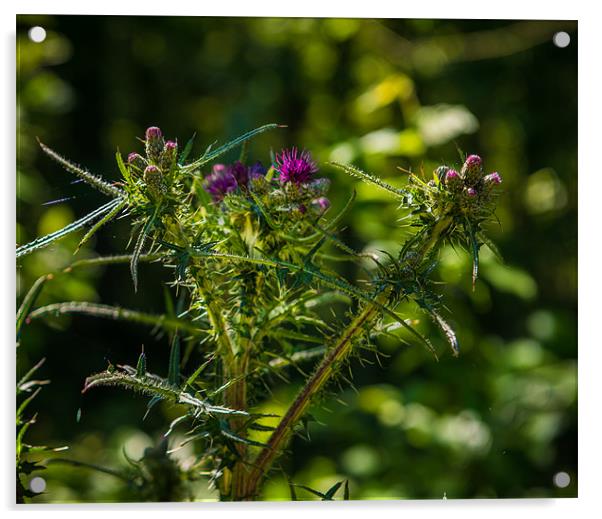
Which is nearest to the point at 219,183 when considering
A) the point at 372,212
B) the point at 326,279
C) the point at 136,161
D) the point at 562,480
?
the point at 136,161

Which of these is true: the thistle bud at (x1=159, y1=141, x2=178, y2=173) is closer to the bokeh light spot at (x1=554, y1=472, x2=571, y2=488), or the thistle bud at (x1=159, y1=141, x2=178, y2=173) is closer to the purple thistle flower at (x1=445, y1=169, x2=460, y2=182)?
the purple thistle flower at (x1=445, y1=169, x2=460, y2=182)

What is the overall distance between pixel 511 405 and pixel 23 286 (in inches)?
43.5

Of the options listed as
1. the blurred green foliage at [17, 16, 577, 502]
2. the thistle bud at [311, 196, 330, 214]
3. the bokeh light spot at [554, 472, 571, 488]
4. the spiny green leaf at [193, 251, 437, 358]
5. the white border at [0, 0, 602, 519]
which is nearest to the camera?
the spiny green leaf at [193, 251, 437, 358]

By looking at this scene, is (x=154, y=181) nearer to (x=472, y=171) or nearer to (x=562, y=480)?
(x=472, y=171)

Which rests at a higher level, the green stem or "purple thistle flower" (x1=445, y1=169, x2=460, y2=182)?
"purple thistle flower" (x1=445, y1=169, x2=460, y2=182)

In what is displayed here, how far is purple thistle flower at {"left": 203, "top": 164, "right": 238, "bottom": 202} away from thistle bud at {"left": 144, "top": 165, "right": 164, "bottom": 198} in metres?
0.13

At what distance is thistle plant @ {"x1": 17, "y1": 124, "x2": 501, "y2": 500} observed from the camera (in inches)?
29.8

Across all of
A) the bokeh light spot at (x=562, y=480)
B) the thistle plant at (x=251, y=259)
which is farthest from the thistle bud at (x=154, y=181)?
the bokeh light spot at (x=562, y=480)

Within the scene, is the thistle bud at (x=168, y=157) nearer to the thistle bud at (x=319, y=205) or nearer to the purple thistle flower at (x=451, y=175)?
the thistle bud at (x=319, y=205)

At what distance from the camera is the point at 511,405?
1680mm

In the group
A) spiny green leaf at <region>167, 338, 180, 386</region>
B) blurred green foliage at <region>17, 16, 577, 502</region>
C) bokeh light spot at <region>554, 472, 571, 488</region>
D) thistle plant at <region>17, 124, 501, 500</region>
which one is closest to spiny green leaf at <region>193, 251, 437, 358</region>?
thistle plant at <region>17, 124, 501, 500</region>

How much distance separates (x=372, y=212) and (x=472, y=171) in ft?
2.57

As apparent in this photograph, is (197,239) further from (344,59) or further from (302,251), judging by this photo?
(344,59)

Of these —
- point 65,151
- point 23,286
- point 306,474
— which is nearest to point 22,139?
point 65,151
